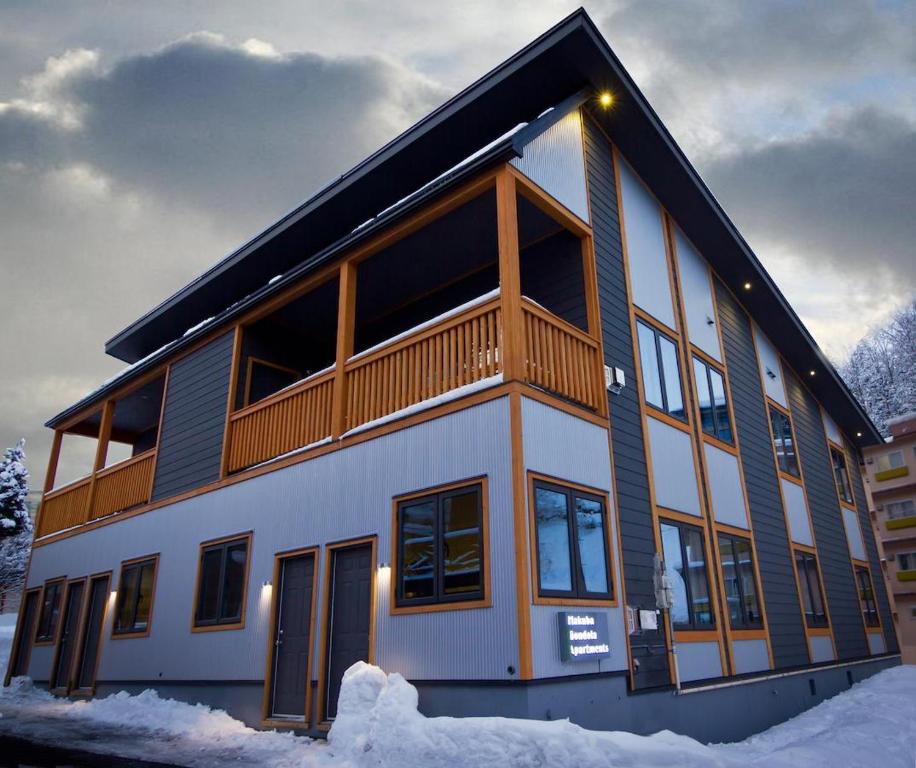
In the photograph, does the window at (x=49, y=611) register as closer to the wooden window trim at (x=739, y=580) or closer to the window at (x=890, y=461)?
the wooden window trim at (x=739, y=580)

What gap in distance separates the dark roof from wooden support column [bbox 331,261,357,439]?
482mm

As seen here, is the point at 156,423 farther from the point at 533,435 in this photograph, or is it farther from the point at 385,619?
the point at 533,435

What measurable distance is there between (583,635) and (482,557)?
54.0 inches

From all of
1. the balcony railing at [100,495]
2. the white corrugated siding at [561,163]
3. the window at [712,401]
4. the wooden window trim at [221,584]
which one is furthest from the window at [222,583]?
the window at [712,401]

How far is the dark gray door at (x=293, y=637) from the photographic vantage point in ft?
28.8

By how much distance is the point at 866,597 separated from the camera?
58.0 ft

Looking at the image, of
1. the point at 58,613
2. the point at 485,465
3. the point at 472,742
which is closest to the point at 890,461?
Answer: the point at 485,465

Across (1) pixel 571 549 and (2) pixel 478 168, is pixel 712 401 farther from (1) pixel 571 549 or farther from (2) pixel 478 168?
(2) pixel 478 168

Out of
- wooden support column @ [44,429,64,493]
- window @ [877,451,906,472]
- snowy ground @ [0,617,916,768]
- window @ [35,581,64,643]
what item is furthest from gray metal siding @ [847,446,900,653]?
wooden support column @ [44,429,64,493]

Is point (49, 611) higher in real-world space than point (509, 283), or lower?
lower

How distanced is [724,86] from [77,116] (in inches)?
1188

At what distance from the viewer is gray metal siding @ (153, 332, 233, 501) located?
1224cm

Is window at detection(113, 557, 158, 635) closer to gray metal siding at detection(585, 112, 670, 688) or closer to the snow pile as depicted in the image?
the snow pile

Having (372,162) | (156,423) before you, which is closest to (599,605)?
(372,162)
